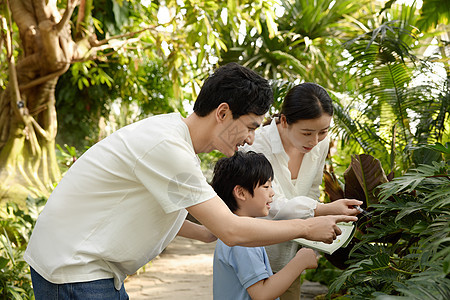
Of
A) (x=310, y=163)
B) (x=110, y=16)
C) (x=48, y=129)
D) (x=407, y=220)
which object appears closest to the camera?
(x=407, y=220)

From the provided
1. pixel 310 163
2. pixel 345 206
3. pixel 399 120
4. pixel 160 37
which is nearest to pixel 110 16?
pixel 160 37

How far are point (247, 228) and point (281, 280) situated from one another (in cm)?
46

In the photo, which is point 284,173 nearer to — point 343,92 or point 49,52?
point 49,52

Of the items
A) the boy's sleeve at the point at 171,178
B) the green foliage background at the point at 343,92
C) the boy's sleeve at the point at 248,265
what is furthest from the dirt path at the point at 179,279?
the boy's sleeve at the point at 171,178

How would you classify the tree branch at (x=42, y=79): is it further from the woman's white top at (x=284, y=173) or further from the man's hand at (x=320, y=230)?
the man's hand at (x=320, y=230)

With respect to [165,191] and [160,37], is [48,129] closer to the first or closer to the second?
[160,37]

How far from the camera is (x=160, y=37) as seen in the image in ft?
16.1

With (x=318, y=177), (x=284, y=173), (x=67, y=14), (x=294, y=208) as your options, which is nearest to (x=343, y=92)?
(x=67, y=14)

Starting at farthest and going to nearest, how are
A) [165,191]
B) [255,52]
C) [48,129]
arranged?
1. [255,52]
2. [48,129]
3. [165,191]

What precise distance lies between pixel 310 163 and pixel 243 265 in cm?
72

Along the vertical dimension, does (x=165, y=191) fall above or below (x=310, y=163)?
above

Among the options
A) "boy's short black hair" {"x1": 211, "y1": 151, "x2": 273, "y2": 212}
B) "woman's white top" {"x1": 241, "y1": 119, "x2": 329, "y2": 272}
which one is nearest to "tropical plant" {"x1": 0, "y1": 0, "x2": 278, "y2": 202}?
"woman's white top" {"x1": 241, "y1": 119, "x2": 329, "y2": 272}

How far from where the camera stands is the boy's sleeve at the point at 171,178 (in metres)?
1.38

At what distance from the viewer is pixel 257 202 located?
2.00 metres
